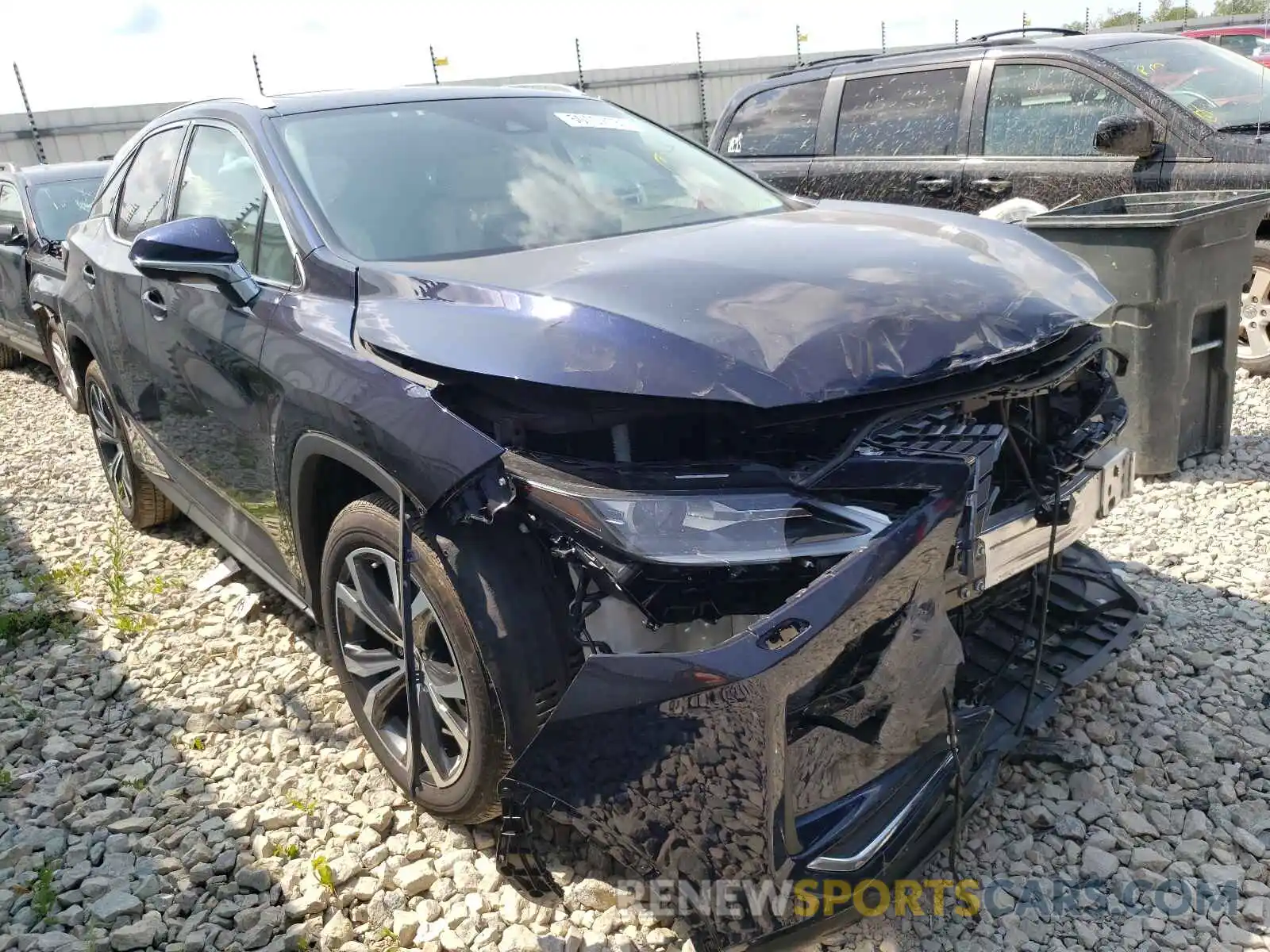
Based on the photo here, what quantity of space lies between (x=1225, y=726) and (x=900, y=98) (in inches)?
177

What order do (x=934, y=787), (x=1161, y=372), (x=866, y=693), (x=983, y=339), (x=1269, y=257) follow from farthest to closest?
(x=1269, y=257), (x=1161, y=372), (x=983, y=339), (x=934, y=787), (x=866, y=693)

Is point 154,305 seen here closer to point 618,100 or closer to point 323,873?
point 323,873

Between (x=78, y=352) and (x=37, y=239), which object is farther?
(x=37, y=239)

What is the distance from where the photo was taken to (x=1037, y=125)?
5531mm

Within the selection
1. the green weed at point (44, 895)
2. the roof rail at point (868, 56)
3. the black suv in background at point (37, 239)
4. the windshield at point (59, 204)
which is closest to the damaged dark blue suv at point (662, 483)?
the green weed at point (44, 895)

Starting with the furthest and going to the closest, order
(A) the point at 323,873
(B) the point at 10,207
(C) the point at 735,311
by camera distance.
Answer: (B) the point at 10,207 < (A) the point at 323,873 < (C) the point at 735,311

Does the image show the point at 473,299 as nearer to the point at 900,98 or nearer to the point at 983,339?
the point at 983,339

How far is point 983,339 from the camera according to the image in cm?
212

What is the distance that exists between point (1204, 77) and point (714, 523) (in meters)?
5.29

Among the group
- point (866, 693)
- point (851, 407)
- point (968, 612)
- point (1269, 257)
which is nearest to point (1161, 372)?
point (1269, 257)

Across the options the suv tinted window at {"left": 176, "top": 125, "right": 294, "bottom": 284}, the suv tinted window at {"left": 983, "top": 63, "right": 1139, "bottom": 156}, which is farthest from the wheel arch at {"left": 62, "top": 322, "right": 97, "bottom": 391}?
the suv tinted window at {"left": 983, "top": 63, "right": 1139, "bottom": 156}

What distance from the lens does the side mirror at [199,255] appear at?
2.68 metres

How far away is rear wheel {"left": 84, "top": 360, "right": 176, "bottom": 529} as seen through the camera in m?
4.59

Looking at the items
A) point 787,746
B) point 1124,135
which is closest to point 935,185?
point 1124,135
